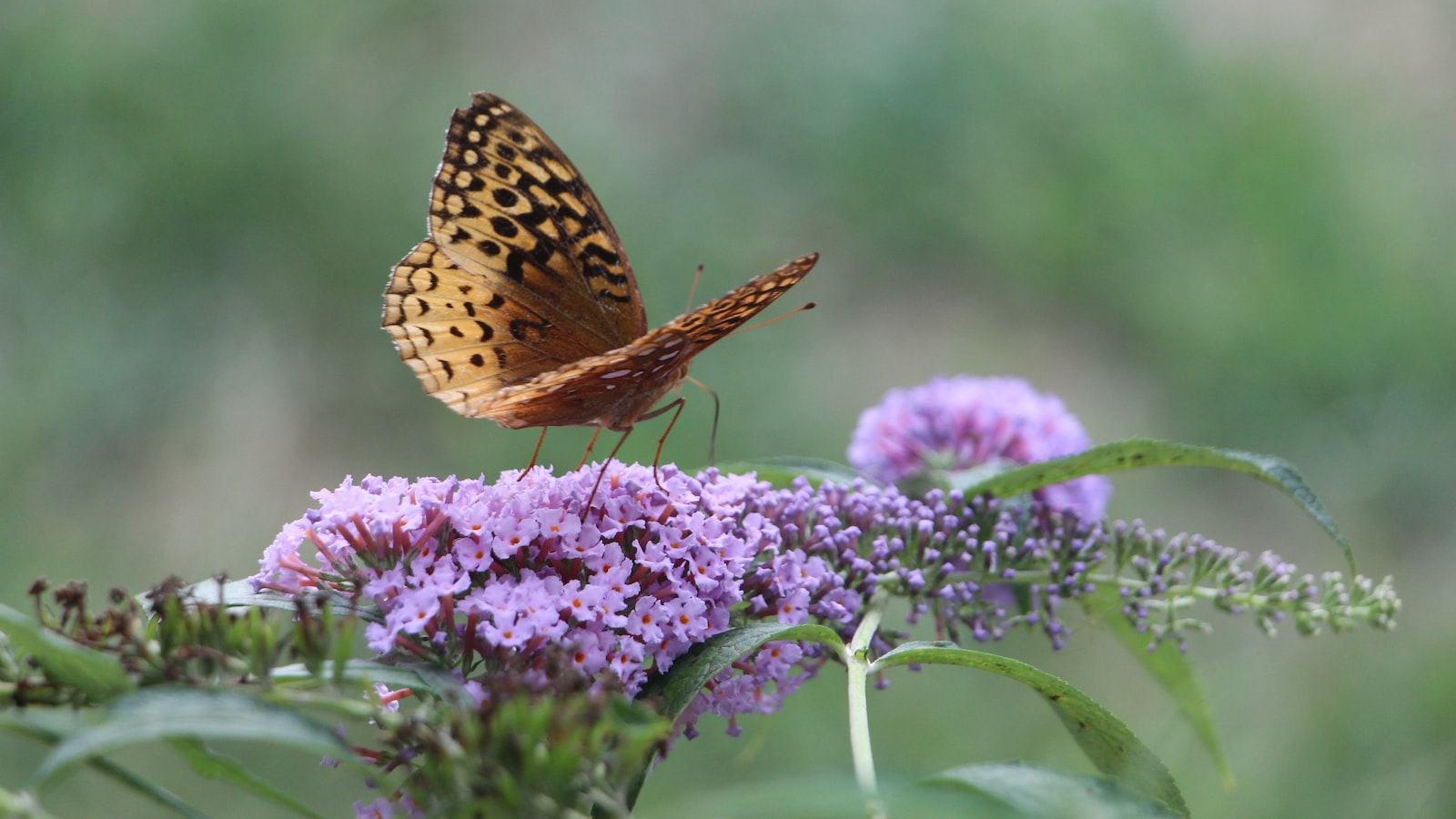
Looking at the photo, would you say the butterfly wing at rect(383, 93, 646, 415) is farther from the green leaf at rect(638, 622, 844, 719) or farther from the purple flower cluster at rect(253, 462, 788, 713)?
the green leaf at rect(638, 622, 844, 719)

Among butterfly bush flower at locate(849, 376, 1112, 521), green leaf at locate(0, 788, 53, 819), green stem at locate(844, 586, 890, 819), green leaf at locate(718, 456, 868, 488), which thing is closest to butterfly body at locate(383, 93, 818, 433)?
green leaf at locate(718, 456, 868, 488)

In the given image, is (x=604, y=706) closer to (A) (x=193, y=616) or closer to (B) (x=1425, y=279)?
(A) (x=193, y=616)

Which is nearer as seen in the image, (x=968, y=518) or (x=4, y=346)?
(x=968, y=518)

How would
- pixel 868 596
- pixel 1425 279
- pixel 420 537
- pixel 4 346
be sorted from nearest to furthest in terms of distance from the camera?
pixel 420 537 < pixel 868 596 < pixel 4 346 < pixel 1425 279

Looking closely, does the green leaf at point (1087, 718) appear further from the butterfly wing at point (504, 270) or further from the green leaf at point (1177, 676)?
the butterfly wing at point (504, 270)

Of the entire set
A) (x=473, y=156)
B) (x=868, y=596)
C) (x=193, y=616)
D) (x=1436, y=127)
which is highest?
(x=1436, y=127)

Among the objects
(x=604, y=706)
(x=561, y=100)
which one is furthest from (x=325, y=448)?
(x=604, y=706)

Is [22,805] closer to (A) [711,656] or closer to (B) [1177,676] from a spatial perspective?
(A) [711,656]
